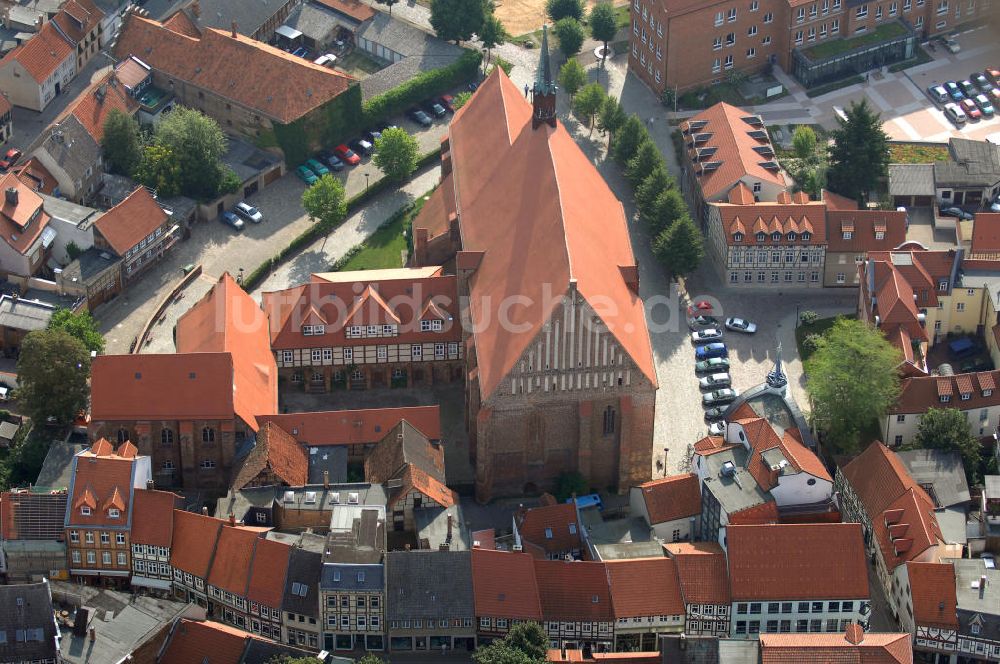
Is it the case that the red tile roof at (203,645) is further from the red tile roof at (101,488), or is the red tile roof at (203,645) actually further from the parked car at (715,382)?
the parked car at (715,382)

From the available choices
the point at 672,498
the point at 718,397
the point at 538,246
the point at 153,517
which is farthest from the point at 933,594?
the point at 153,517

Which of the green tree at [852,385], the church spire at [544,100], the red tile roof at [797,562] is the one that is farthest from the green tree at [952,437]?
the church spire at [544,100]

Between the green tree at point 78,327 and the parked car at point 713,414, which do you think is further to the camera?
the parked car at point 713,414

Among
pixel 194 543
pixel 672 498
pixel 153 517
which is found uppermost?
pixel 672 498

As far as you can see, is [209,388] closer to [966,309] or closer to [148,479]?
[148,479]

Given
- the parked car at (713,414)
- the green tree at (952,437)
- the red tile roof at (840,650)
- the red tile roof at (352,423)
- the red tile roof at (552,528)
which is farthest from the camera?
the parked car at (713,414)

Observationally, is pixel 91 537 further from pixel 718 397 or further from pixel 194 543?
pixel 718 397

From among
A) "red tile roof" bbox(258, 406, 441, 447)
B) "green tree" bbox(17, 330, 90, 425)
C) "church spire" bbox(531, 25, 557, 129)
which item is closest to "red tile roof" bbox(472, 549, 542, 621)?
"red tile roof" bbox(258, 406, 441, 447)
